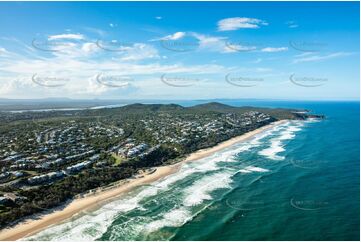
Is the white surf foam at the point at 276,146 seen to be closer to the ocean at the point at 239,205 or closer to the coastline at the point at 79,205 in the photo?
the ocean at the point at 239,205

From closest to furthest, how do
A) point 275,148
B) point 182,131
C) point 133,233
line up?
point 133,233 < point 275,148 < point 182,131

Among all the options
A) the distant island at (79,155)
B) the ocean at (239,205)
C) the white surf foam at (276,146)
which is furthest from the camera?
the white surf foam at (276,146)

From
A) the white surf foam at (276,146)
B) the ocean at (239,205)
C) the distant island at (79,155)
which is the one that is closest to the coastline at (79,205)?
the ocean at (239,205)

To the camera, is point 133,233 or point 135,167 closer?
point 133,233

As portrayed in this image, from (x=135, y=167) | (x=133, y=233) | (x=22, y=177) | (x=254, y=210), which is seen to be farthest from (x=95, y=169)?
(x=254, y=210)

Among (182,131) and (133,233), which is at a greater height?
(182,131)

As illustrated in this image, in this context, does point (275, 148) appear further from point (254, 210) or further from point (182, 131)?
point (254, 210)

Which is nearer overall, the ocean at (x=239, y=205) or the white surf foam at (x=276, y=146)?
the ocean at (x=239, y=205)

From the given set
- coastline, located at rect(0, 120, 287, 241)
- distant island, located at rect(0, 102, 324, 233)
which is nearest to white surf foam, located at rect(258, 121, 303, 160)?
distant island, located at rect(0, 102, 324, 233)
